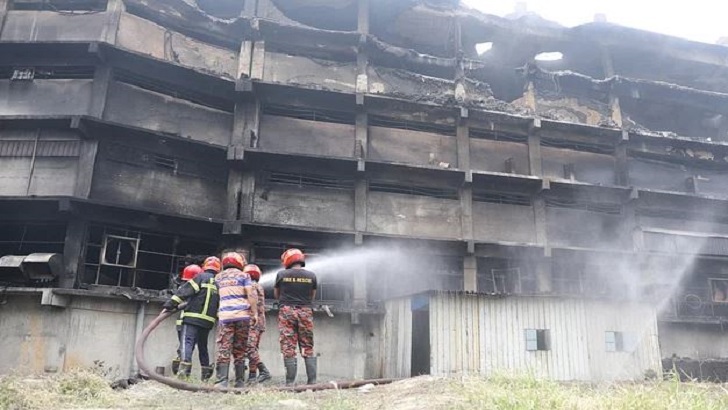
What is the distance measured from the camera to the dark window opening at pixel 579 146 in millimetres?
18500

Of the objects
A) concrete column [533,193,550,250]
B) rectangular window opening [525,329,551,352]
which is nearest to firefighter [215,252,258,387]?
rectangular window opening [525,329,551,352]

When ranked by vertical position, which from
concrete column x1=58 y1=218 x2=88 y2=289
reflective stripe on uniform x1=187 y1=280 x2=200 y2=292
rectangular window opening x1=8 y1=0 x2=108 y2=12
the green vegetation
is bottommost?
the green vegetation

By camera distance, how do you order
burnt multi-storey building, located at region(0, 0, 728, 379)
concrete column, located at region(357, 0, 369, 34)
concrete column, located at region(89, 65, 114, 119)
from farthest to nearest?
concrete column, located at region(357, 0, 369, 34), concrete column, located at region(89, 65, 114, 119), burnt multi-storey building, located at region(0, 0, 728, 379)

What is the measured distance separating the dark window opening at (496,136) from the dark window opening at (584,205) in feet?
6.82

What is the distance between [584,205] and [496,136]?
355 centimetres

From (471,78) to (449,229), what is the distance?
18.1 ft

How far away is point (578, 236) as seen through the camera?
1759cm

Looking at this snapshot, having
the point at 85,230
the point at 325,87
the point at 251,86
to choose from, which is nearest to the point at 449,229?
the point at 325,87

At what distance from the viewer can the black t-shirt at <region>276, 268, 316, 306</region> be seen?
348 inches

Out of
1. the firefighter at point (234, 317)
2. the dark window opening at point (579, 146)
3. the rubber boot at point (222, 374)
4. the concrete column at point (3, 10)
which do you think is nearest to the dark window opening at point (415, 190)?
the dark window opening at point (579, 146)

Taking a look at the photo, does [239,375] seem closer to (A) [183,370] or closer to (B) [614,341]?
(A) [183,370]

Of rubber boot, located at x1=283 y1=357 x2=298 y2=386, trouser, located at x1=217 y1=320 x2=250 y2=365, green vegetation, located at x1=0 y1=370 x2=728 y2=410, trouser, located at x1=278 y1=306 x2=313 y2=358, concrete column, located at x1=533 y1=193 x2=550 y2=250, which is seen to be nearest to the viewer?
green vegetation, located at x1=0 y1=370 x2=728 y2=410

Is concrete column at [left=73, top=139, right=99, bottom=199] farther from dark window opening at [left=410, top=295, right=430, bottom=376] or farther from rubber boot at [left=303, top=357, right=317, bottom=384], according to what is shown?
dark window opening at [left=410, top=295, right=430, bottom=376]

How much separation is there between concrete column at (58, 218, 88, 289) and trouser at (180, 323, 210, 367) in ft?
16.6
